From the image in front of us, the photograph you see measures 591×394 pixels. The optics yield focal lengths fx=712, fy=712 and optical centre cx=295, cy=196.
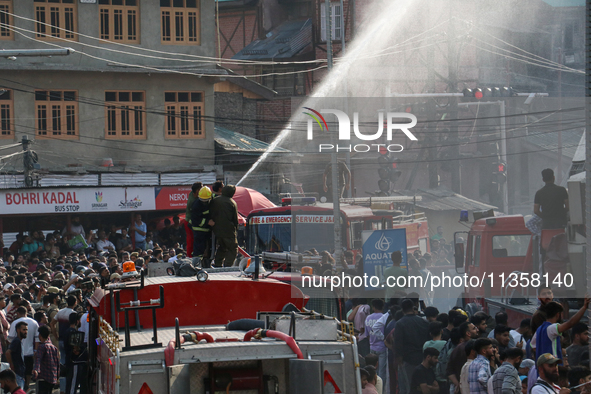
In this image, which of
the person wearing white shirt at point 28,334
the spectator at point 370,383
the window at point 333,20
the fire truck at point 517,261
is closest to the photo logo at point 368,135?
the fire truck at point 517,261

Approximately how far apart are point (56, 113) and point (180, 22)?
614cm

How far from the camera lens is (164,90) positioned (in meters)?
28.7

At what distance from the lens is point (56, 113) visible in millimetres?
27359

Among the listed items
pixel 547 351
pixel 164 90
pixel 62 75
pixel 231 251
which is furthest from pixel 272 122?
pixel 547 351

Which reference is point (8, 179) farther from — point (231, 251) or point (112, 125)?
point (231, 251)

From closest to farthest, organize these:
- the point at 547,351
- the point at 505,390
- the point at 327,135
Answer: the point at 505,390
the point at 547,351
the point at 327,135

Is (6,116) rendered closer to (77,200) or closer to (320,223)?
(77,200)

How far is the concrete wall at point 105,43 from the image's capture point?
2691 centimetres

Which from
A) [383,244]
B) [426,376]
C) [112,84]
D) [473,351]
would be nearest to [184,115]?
[112,84]

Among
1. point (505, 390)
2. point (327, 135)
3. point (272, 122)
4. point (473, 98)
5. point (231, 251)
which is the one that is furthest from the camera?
point (272, 122)

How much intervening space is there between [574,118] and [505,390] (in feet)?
15.4

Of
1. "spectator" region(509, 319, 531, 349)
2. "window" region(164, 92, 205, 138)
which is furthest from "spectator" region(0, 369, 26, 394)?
"window" region(164, 92, 205, 138)

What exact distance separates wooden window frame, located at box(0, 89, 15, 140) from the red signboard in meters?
5.93

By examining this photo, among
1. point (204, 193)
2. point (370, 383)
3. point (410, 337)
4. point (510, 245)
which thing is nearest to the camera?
point (370, 383)
